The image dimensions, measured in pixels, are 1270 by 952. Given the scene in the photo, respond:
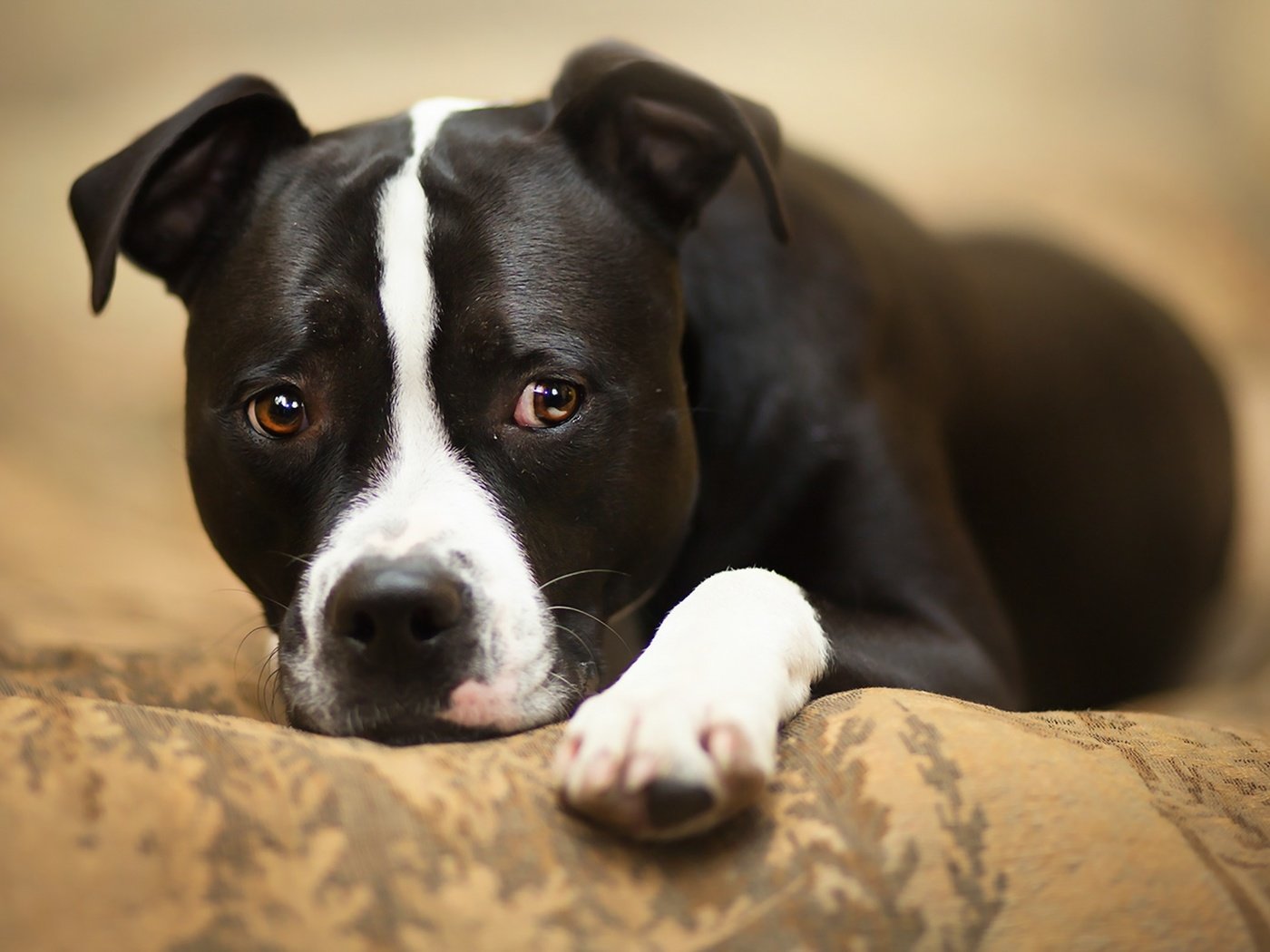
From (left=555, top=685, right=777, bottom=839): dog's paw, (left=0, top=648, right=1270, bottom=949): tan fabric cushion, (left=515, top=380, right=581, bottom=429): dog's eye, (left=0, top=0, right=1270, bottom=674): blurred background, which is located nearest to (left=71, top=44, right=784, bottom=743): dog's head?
(left=515, top=380, right=581, bottom=429): dog's eye

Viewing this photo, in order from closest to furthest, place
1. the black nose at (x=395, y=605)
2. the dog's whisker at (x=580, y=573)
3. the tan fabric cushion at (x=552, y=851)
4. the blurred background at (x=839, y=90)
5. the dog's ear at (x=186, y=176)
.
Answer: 1. the tan fabric cushion at (x=552, y=851)
2. the black nose at (x=395, y=605)
3. the dog's whisker at (x=580, y=573)
4. the dog's ear at (x=186, y=176)
5. the blurred background at (x=839, y=90)

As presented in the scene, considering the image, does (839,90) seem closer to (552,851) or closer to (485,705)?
(485,705)

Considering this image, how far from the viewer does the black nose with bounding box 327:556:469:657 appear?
1.41 meters

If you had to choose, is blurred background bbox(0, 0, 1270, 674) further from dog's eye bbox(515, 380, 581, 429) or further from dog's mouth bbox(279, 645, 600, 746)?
dog's mouth bbox(279, 645, 600, 746)

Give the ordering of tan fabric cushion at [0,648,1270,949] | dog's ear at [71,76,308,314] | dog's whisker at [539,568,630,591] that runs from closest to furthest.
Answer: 1. tan fabric cushion at [0,648,1270,949]
2. dog's whisker at [539,568,630,591]
3. dog's ear at [71,76,308,314]

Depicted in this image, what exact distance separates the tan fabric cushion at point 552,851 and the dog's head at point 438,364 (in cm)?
22

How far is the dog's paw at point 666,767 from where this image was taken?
44.1 inches

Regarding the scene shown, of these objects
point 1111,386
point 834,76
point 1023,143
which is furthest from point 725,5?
point 1111,386

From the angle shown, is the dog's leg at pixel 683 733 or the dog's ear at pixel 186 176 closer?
the dog's leg at pixel 683 733

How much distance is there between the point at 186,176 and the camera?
1.96m

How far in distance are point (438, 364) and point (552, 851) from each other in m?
0.72

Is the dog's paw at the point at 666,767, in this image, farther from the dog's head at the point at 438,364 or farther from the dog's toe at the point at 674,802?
the dog's head at the point at 438,364

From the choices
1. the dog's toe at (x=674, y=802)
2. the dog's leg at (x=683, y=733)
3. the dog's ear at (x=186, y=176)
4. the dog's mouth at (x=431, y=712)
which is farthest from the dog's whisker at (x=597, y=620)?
the dog's ear at (x=186, y=176)

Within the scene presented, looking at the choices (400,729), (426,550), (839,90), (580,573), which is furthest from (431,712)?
(839,90)
